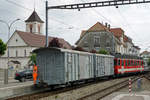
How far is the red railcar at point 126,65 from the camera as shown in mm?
32009

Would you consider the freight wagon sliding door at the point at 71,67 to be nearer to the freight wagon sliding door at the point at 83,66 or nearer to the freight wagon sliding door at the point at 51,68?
the freight wagon sliding door at the point at 51,68

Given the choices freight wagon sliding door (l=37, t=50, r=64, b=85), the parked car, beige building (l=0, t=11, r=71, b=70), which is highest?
beige building (l=0, t=11, r=71, b=70)

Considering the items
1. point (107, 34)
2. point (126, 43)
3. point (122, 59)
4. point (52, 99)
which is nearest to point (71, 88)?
point (52, 99)

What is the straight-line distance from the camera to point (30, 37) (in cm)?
8069

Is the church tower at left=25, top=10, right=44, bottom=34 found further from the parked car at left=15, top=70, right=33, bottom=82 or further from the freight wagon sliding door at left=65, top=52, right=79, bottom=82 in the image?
the freight wagon sliding door at left=65, top=52, right=79, bottom=82

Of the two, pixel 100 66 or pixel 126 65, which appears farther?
pixel 126 65

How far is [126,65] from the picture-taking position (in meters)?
35.5

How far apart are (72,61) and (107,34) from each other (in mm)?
61388

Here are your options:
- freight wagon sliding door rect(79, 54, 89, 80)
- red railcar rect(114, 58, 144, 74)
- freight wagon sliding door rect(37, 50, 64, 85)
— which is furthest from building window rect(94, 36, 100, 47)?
freight wagon sliding door rect(37, 50, 64, 85)

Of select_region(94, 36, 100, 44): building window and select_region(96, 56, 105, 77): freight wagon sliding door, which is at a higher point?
select_region(94, 36, 100, 44): building window

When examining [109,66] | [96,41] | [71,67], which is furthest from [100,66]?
[96,41]

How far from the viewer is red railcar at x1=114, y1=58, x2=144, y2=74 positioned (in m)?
32.0

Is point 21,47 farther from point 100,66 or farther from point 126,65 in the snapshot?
point 100,66

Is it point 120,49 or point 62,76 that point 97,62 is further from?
point 120,49
